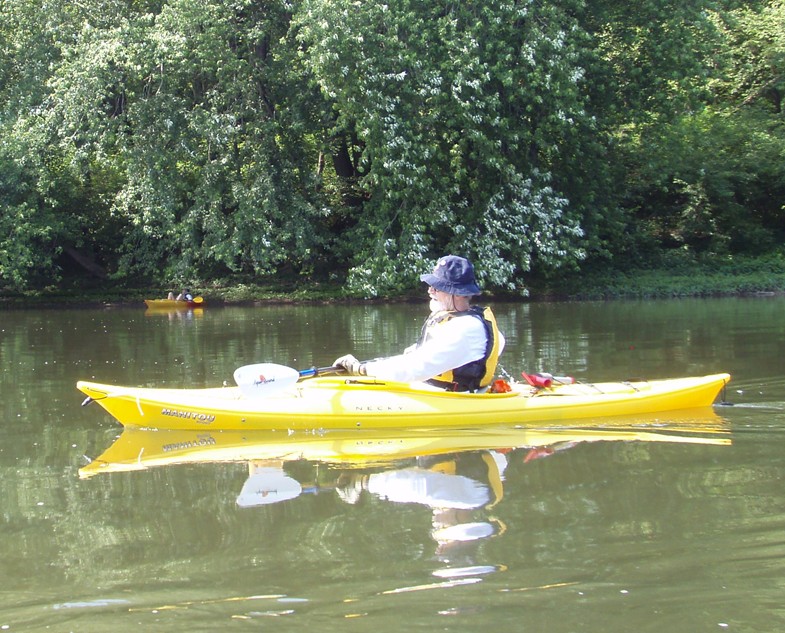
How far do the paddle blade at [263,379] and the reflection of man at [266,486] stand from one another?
1082mm

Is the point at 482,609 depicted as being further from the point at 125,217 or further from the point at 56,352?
the point at 125,217

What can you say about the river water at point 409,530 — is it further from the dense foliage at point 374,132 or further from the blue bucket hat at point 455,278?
the dense foliage at point 374,132

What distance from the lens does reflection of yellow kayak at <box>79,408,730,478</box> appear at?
6.29 m

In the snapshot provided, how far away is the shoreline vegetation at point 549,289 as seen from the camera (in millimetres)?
19859

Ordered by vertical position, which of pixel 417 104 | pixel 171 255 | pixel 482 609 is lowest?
pixel 482 609

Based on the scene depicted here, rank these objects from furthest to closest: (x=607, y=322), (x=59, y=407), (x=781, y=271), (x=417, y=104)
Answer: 1. (x=781, y=271)
2. (x=417, y=104)
3. (x=607, y=322)
4. (x=59, y=407)

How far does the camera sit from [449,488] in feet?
17.7

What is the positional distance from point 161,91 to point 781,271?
1352 centimetres

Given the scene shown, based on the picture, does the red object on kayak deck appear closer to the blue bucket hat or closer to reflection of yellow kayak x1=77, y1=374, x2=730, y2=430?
reflection of yellow kayak x1=77, y1=374, x2=730, y2=430

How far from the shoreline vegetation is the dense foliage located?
0.44m

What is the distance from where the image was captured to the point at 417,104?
1808 centimetres

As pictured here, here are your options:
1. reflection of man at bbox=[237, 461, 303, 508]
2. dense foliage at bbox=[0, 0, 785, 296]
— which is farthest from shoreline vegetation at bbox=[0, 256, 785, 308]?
reflection of man at bbox=[237, 461, 303, 508]

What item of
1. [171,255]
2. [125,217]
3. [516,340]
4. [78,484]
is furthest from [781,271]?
[78,484]

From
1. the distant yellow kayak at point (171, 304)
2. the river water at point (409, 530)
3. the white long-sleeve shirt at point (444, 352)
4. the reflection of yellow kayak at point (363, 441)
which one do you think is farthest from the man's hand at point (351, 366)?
the distant yellow kayak at point (171, 304)
